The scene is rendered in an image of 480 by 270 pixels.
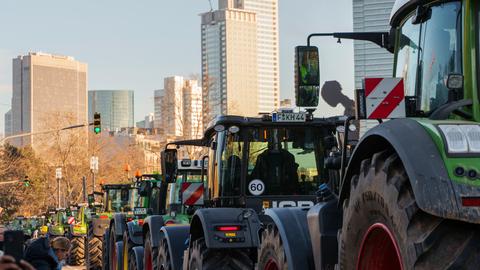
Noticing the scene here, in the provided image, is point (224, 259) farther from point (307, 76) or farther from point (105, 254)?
point (105, 254)

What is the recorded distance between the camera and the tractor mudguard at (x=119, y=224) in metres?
18.8

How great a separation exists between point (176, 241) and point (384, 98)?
7.28 m

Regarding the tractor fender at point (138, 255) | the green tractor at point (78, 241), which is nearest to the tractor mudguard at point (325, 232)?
the tractor fender at point (138, 255)

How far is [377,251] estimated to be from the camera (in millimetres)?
5086

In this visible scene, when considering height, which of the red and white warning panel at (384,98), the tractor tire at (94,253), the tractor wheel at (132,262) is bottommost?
the tractor tire at (94,253)

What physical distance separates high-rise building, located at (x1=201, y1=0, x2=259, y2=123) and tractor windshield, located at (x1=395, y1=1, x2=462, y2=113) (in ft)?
354

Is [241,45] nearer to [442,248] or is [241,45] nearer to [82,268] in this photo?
[82,268]

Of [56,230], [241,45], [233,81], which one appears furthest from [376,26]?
[241,45]

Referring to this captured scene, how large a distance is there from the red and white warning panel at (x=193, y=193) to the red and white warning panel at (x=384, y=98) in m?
7.32

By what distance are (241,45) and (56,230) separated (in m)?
114

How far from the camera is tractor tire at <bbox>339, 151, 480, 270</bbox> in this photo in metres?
4.18

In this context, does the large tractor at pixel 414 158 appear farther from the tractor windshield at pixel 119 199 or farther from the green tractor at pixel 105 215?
the tractor windshield at pixel 119 199

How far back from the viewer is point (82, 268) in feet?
94.9

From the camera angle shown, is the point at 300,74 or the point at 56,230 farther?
the point at 56,230
